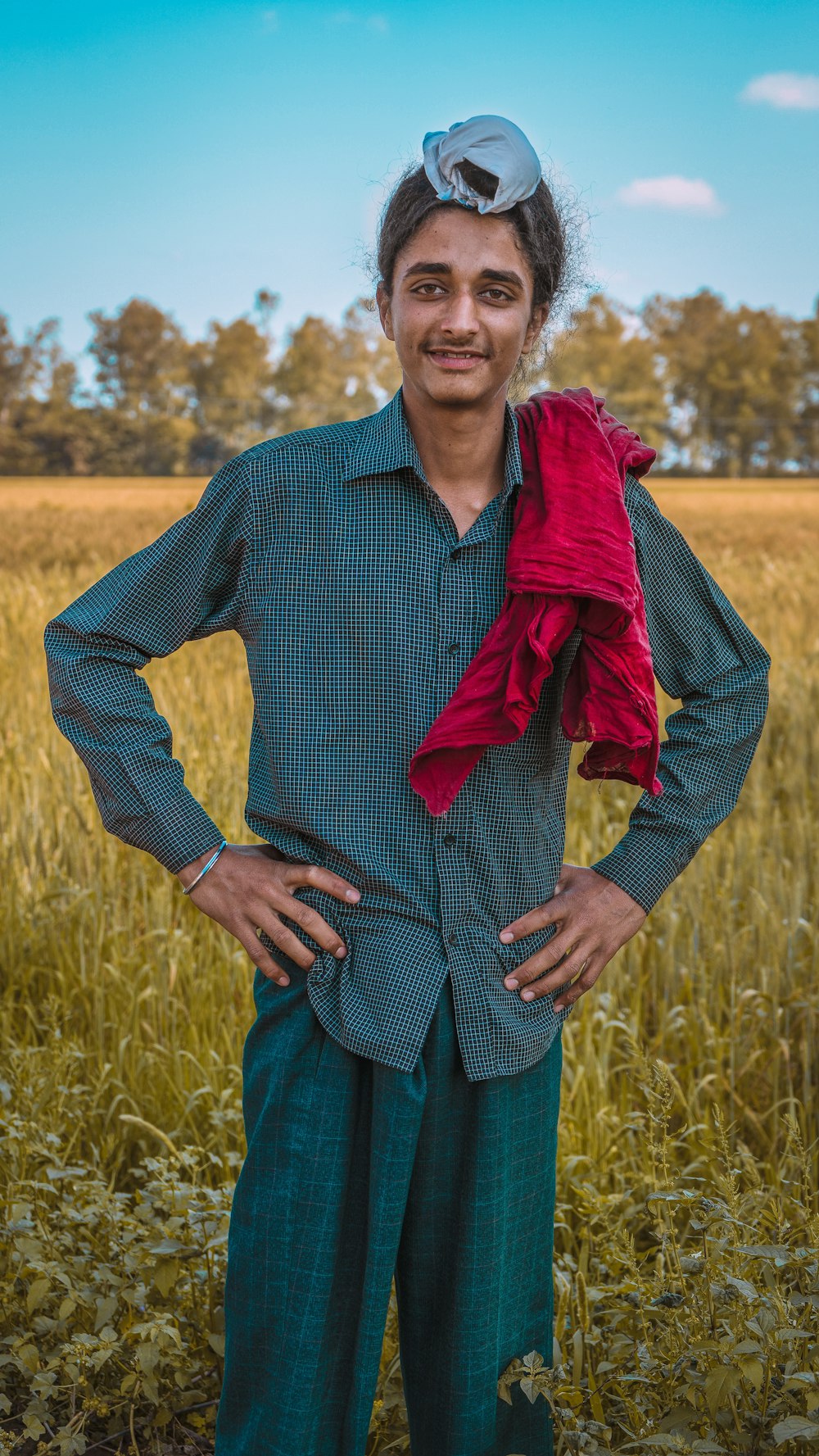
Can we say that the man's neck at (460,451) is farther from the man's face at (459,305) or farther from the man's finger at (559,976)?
the man's finger at (559,976)

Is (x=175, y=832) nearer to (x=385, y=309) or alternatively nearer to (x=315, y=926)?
(x=315, y=926)

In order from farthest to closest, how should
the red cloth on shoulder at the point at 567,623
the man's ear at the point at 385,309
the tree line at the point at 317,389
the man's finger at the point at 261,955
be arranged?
1. the tree line at the point at 317,389
2. the man's ear at the point at 385,309
3. the man's finger at the point at 261,955
4. the red cloth on shoulder at the point at 567,623

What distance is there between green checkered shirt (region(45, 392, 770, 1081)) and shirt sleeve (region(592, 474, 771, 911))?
0.42 ft

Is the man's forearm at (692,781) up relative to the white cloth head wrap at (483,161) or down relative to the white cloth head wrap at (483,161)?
down

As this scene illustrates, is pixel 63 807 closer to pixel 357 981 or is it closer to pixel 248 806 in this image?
pixel 248 806

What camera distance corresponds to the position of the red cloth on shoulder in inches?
56.2

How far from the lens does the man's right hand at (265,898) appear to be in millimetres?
1487

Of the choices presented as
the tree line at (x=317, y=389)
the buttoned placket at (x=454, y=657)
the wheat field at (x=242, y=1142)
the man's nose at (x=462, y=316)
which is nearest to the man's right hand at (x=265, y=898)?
A: the buttoned placket at (x=454, y=657)

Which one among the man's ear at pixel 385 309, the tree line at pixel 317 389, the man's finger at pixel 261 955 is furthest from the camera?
the tree line at pixel 317 389

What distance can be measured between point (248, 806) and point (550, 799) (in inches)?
16.0

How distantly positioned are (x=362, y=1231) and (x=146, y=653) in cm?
78

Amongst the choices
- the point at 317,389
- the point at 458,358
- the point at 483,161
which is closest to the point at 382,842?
the point at 458,358

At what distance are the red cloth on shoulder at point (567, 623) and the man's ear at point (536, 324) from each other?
111 mm

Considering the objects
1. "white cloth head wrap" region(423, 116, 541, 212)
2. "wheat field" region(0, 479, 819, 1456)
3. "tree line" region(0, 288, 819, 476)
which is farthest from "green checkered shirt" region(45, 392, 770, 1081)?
"tree line" region(0, 288, 819, 476)
